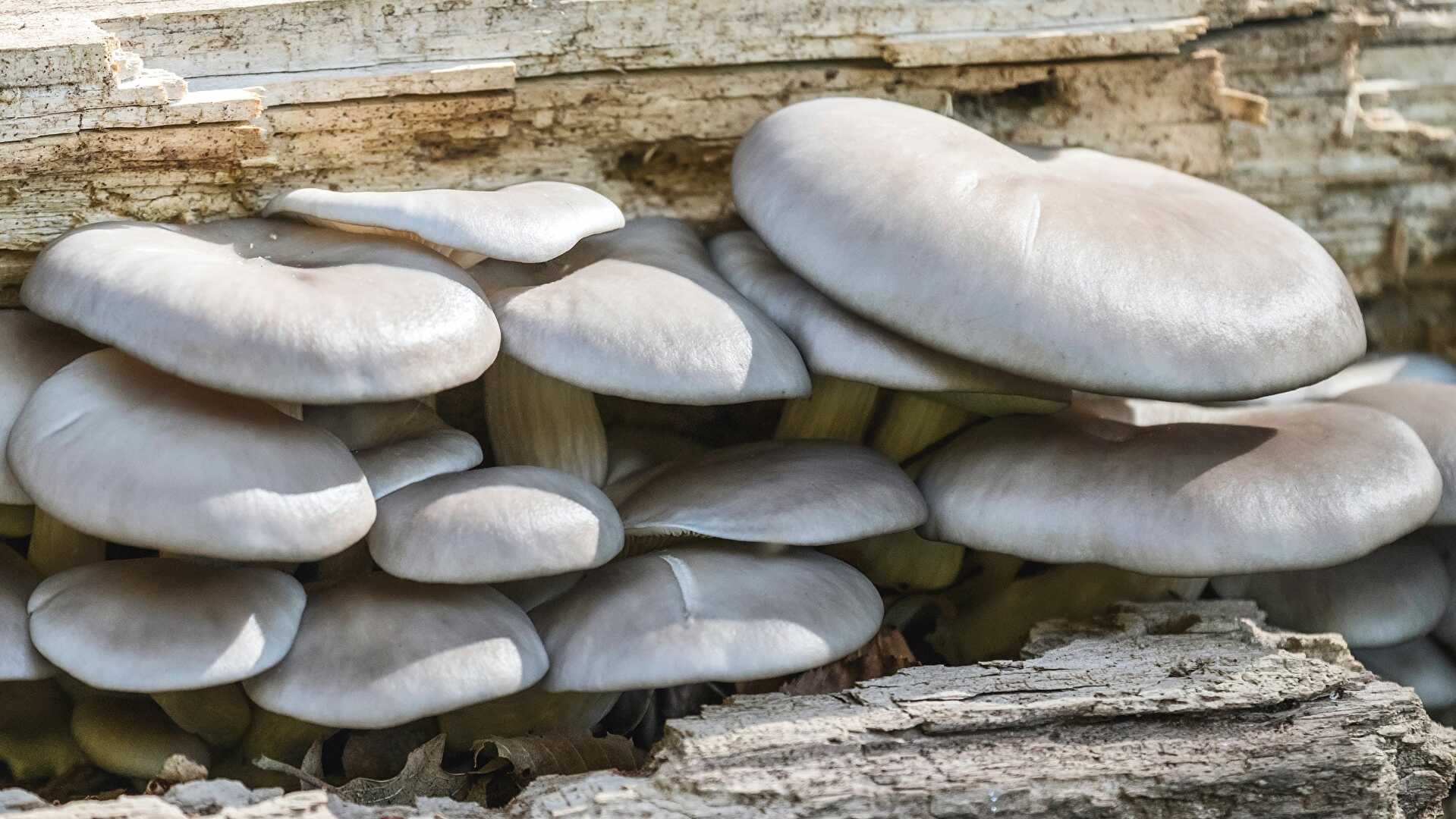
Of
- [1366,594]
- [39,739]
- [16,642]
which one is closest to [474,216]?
[16,642]

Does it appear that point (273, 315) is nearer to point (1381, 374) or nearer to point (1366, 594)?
point (1366, 594)

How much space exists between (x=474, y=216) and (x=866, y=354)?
0.77 metres

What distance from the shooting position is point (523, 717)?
2.38 m

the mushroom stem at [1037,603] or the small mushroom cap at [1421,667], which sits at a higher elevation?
the mushroom stem at [1037,603]

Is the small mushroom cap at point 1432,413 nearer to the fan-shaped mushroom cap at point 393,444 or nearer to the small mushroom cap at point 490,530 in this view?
the small mushroom cap at point 490,530

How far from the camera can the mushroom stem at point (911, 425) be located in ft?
9.07

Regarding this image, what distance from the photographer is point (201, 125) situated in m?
2.53

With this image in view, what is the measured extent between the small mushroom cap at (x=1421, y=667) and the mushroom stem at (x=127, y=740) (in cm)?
257

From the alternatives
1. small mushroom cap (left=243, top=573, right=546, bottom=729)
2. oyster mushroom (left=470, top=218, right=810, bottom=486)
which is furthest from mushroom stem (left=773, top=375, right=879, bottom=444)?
small mushroom cap (left=243, top=573, right=546, bottom=729)

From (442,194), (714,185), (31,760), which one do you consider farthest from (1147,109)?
(31,760)

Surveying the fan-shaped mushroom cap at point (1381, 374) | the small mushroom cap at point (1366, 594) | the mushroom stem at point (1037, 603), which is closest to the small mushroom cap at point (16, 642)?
the mushroom stem at point (1037, 603)

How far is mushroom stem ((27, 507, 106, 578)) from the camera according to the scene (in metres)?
2.33

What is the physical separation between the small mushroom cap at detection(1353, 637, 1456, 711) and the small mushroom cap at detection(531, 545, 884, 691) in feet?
4.73

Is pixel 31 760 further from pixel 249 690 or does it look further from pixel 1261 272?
pixel 1261 272
